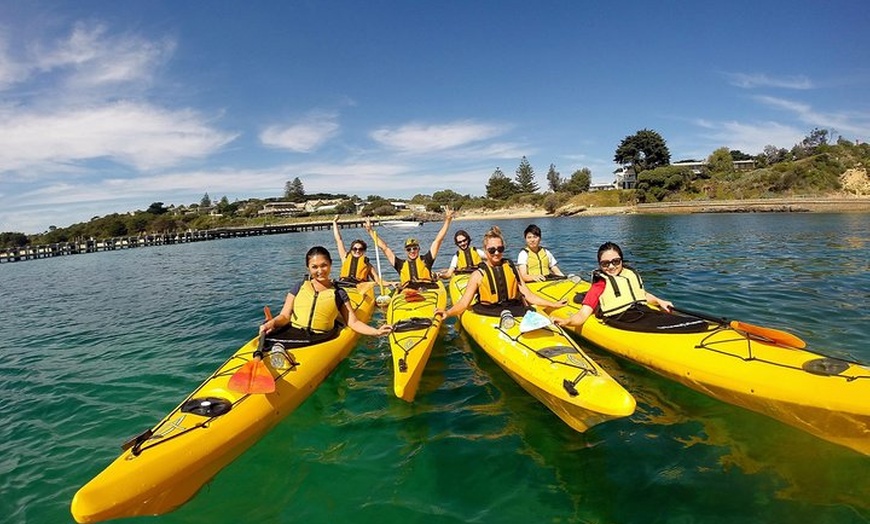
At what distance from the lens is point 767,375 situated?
459 cm

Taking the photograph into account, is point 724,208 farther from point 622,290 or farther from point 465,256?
point 622,290

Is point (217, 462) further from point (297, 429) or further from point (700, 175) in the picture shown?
point (700, 175)

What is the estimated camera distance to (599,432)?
205 inches

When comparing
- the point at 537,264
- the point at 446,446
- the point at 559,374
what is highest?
the point at 537,264

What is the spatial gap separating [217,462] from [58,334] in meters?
11.2

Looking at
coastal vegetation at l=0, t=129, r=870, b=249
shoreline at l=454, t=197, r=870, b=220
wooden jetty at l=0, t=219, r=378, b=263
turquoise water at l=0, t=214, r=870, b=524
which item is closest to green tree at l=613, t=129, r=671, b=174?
coastal vegetation at l=0, t=129, r=870, b=249

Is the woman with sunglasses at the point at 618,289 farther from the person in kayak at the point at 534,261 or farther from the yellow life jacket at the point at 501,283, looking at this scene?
the person in kayak at the point at 534,261

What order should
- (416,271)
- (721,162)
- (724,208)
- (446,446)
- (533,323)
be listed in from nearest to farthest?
1. (446,446)
2. (533,323)
3. (416,271)
4. (724,208)
5. (721,162)

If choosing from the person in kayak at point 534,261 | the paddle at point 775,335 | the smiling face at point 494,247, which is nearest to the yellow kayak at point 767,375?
the paddle at point 775,335

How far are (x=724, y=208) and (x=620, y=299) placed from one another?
62.9m

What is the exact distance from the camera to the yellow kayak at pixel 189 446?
11.4ft

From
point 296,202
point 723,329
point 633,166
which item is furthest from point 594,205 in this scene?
point 296,202

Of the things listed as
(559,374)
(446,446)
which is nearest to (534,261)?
(559,374)

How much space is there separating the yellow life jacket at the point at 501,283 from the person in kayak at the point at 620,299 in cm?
84
